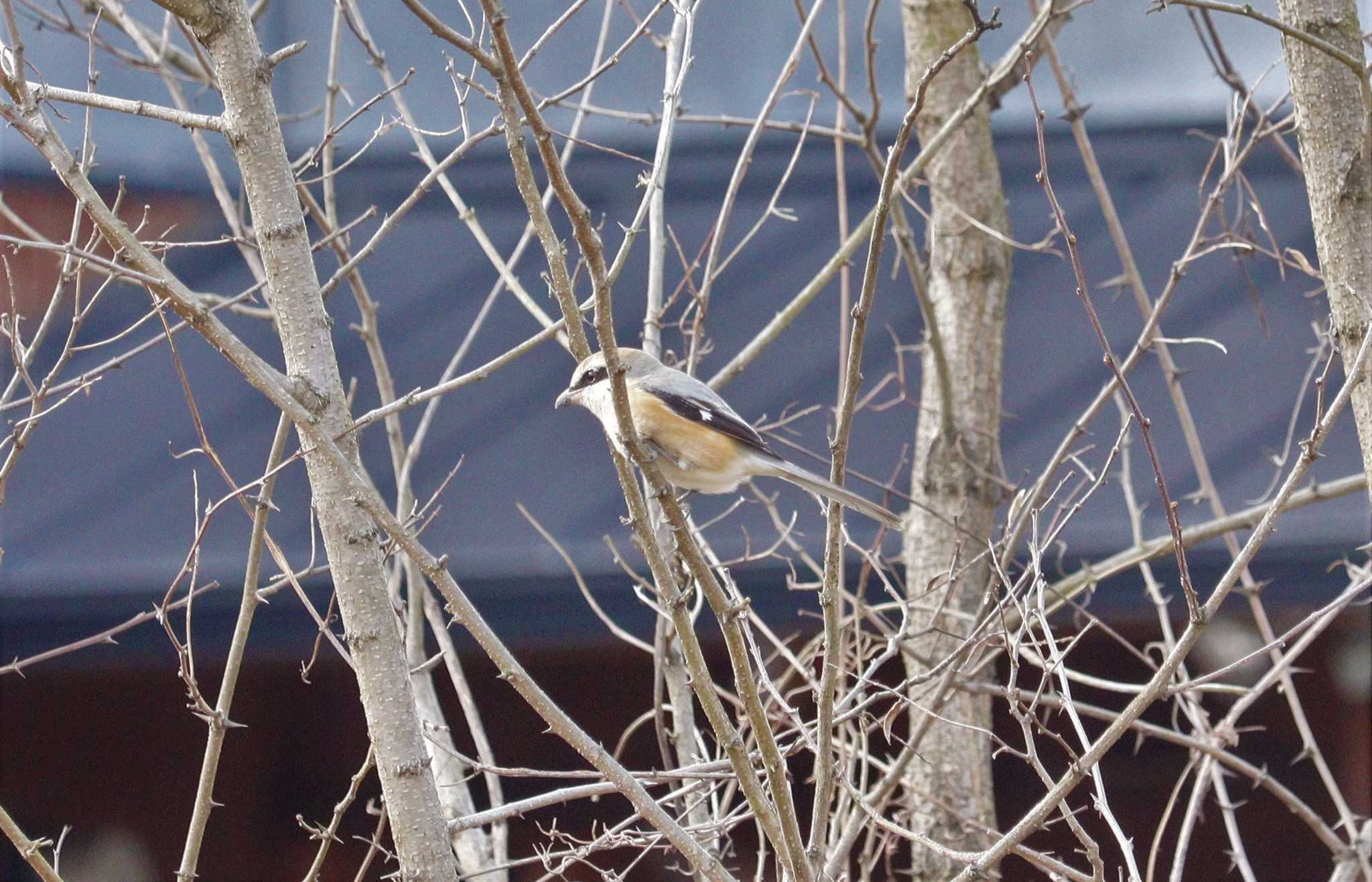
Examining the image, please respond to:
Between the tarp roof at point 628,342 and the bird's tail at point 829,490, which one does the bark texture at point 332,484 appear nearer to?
the bird's tail at point 829,490

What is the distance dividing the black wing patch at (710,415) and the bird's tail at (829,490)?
3.3 inches

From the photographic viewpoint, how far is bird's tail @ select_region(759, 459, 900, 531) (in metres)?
2.44

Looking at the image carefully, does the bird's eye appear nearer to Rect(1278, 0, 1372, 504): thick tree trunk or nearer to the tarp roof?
Rect(1278, 0, 1372, 504): thick tree trunk

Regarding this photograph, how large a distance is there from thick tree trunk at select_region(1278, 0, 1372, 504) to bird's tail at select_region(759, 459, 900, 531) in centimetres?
97

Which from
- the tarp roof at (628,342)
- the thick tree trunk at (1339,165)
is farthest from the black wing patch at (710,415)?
the tarp roof at (628,342)

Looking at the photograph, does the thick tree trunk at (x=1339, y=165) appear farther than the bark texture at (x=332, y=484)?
Yes

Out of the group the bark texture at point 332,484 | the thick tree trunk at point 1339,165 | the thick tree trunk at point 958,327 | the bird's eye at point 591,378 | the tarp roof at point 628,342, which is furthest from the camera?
the tarp roof at point 628,342

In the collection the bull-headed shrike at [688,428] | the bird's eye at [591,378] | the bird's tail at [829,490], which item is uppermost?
the bird's eye at [591,378]

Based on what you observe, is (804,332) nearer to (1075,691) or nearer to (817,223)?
(817,223)

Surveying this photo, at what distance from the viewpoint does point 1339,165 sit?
2.39 meters

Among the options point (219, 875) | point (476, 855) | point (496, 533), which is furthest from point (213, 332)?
point (219, 875)

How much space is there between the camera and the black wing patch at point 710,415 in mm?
3369

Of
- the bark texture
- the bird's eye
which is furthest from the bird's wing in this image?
the bark texture

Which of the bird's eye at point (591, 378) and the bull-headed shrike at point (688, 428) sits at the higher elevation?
the bird's eye at point (591, 378)
